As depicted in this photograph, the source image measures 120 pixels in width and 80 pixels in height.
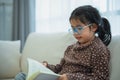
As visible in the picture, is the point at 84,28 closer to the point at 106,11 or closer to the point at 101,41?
the point at 101,41

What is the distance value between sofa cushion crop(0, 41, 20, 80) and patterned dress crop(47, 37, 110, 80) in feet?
2.48

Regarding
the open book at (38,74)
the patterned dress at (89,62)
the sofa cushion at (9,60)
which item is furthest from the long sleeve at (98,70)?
the sofa cushion at (9,60)

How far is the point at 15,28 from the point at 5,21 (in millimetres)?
383

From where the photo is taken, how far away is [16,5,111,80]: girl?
48.0 inches

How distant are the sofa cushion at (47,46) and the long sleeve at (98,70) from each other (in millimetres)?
507

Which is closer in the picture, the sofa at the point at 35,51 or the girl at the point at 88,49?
the girl at the point at 88,49

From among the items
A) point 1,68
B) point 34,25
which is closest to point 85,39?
point 1,68

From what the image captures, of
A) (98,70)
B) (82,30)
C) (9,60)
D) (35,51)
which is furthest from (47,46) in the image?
(98,70)

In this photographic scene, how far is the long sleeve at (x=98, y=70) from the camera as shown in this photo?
1198 mm

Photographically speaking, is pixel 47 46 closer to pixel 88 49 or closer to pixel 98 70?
pixel 88 49

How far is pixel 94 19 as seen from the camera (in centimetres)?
138

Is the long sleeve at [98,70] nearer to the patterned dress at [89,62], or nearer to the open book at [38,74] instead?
the patterned dress at [89,62]

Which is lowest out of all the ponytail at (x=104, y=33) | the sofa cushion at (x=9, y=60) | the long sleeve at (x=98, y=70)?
the sofa cushion at (x=9, y=60)

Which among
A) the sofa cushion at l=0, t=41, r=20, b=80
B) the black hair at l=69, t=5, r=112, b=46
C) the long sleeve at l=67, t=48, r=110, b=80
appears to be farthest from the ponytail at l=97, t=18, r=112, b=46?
the sofa cushion at l=0, t=41, r=20, b=80
